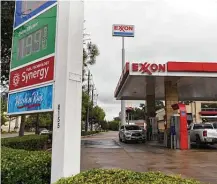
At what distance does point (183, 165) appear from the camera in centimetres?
1159

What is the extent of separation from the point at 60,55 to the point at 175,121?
14677mm

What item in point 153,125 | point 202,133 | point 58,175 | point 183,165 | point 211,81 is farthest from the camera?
point 153,125

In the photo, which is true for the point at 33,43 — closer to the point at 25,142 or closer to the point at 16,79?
the point at 16,79

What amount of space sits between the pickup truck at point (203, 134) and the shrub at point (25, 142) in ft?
32.1

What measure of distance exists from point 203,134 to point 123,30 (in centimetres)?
2645

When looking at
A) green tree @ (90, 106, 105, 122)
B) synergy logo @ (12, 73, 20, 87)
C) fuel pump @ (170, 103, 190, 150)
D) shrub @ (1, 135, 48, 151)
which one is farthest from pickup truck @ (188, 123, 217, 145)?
green tree @ (90, 106, 105, 122)

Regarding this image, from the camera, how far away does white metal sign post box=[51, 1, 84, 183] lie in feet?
17.1

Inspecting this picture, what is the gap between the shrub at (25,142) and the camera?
11.5 meters

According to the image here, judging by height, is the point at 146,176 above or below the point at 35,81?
below

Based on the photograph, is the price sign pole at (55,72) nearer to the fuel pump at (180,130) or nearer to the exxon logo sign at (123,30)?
the fuel pump at (180,130)

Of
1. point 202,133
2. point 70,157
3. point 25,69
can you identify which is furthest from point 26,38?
point 202,133

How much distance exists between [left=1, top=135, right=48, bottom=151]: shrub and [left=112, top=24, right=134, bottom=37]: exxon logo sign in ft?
93.3

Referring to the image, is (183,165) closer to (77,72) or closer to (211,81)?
(77,72)

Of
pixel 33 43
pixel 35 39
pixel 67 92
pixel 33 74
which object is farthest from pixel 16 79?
pixel 67 92
